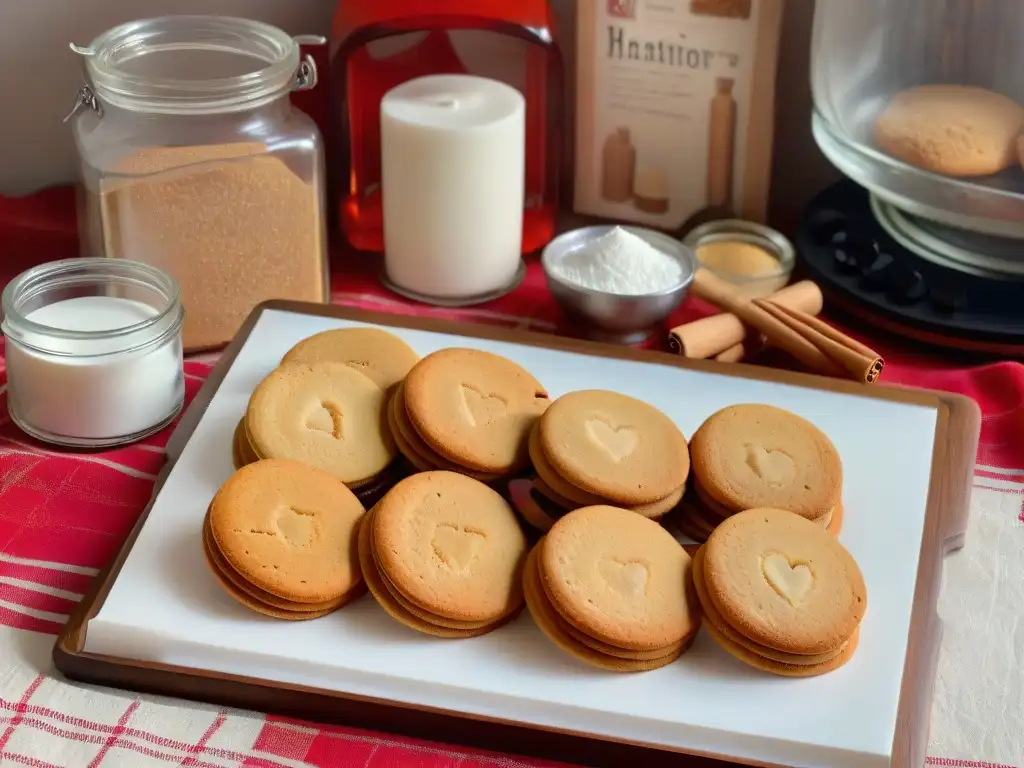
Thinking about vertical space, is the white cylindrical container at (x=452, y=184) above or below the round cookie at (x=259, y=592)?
above

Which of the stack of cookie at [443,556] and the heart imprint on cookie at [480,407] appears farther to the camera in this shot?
the heart imprint on cookie at [480,407]

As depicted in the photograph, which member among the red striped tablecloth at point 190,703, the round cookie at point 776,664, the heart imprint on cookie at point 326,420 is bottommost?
the red striped tablecloth at point 190,703

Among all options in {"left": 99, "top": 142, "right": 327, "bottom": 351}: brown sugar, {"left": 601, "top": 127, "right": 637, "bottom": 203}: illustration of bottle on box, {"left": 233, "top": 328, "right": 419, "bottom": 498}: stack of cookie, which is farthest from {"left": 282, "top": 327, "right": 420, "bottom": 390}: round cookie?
{"left": 601, "top": 127, "right": 637, "bottom": 203}: illustration of bottle on box

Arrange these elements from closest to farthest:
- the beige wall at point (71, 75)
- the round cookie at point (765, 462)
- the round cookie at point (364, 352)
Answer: the round cookie at point (765, 462)
the round cookie at point (364, 352)
the beige wall at point (71, 75)

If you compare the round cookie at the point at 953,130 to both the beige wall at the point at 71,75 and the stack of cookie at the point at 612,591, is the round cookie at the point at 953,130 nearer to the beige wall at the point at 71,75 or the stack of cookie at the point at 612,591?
the beige wall at the point at 71,75

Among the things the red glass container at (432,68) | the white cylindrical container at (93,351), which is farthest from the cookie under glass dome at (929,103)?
the white cylindrical container at (93,351)

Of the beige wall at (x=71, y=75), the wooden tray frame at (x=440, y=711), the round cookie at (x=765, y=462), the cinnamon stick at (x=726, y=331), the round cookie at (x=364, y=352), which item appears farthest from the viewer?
the beige wall at (x=71, y=75)

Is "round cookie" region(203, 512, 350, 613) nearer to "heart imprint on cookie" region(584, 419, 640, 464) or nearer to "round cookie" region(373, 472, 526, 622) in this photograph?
"round cookie" region(373, 472, 526, 622)
